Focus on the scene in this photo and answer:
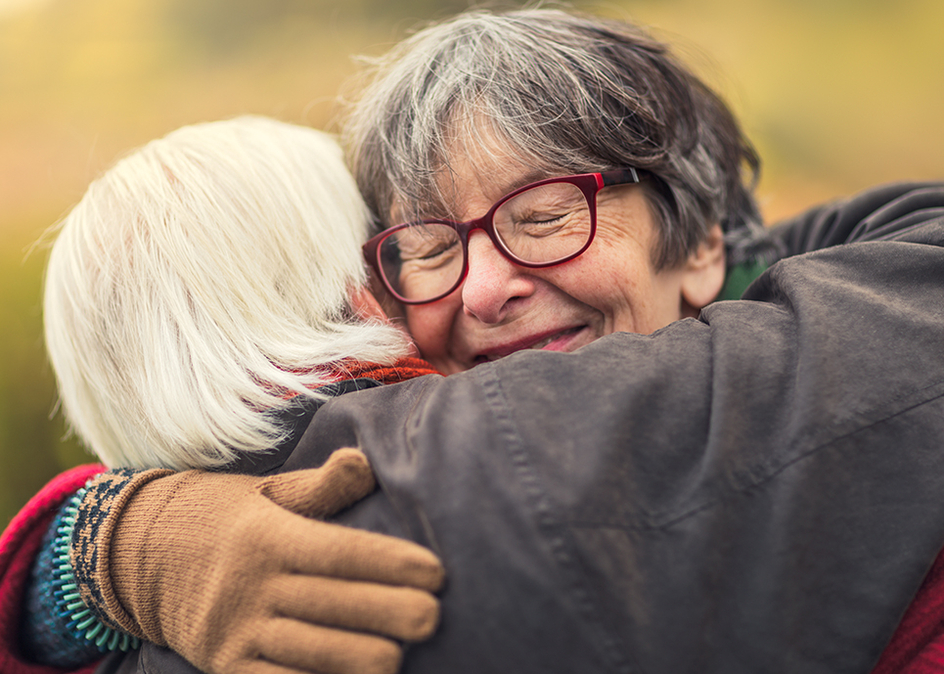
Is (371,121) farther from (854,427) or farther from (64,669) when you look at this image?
(64,669)

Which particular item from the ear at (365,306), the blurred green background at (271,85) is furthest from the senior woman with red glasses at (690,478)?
the blurred green background at (271,85)

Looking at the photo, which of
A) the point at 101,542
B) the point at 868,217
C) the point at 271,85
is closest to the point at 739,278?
the point at 868,217

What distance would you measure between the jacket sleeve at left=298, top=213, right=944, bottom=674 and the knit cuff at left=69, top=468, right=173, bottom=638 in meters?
0.48

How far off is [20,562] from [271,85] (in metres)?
2.80

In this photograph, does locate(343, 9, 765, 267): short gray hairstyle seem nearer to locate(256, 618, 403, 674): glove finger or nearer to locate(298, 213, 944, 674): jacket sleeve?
locate(298, 213, 944, 674): jacket sleeve

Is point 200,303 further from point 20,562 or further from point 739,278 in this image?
point 739,278

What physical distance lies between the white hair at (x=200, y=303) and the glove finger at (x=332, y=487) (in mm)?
206

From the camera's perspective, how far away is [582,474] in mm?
868

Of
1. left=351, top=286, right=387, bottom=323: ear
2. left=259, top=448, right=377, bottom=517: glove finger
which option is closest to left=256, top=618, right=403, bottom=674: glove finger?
left=259, top=448, right=377, bottom=517: glove finger

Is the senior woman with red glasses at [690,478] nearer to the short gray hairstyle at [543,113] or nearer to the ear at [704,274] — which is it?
the short gray hairstyle at [543,113]

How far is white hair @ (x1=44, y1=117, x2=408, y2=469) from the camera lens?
1.21 metres

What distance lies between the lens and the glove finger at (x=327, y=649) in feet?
2.82

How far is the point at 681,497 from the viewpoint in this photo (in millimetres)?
902

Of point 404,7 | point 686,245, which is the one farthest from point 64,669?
point 404,7
